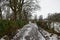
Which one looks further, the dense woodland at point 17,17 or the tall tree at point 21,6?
the tall tree at point 21,6

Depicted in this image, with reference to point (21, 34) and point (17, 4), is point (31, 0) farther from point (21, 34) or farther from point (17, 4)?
point (21, 34)

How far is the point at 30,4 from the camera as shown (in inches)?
715

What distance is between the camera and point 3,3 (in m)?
16.8

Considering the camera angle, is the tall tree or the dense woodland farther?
the tall tree

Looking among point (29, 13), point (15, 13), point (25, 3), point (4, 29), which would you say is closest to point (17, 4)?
point (15, 13)

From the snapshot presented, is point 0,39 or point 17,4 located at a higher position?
point 17,4

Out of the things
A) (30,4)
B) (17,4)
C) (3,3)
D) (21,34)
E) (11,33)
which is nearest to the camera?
(21,34)

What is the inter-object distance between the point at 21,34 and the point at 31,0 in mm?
12970

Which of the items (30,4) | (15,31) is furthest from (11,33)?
(30,4)

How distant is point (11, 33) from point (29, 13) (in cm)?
1226

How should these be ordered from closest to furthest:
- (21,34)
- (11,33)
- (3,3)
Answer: (21,34) < (11,33) < (3,3)

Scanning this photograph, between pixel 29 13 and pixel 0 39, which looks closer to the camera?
pixel 0 39

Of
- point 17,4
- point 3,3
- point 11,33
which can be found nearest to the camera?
point 11,33

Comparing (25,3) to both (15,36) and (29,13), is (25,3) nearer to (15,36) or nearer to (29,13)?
(29,13)
